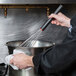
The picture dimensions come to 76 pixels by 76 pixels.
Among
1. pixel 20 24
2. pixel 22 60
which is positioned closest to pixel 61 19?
pixel 22 60

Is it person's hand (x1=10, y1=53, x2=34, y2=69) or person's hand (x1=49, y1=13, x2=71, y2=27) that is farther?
person's hand (x1=49, y1=13, x2=71, y2=27)

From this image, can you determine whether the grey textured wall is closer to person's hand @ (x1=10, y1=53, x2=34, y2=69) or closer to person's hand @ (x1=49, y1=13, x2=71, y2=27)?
person's hand @ (x1=49, y1=13, x2=71, y2=27)

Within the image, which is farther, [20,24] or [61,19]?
[20,24]

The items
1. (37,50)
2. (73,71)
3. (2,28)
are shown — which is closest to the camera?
(73,71)

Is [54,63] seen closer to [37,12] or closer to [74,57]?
[74,57]

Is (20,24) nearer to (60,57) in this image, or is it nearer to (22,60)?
(22,60)

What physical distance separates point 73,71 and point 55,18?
0.34 meters

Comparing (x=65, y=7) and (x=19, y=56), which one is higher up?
(x=65, y=7)

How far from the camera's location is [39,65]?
74cm

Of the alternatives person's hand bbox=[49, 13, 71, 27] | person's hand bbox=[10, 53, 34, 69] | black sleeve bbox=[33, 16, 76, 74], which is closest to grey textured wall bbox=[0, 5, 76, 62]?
person's hand bbox=[49, 13, 71, 27]

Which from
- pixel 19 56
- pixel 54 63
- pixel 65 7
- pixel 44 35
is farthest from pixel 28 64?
pixel 65 7

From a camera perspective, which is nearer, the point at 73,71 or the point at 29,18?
the point at 73,71

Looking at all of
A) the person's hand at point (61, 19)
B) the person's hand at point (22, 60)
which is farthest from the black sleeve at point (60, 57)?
the person's hand at point (61, 19)

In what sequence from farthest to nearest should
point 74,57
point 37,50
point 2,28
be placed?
point 2,28, point 37,50, point 74,57
